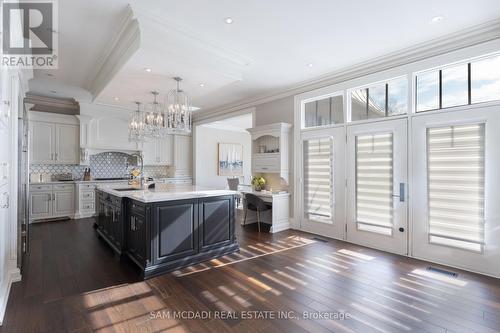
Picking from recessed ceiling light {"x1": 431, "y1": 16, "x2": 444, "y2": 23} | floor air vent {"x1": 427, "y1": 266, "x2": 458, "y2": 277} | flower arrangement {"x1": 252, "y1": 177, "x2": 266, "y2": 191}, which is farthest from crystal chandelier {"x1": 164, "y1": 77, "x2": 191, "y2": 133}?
→ floor air vent {"x1": 427, "y1": 266, "x2": 458, "y2": 277}

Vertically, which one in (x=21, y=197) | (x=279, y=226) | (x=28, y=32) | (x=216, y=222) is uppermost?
(x=28, y=32)

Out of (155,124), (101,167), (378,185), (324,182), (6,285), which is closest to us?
(6,285)

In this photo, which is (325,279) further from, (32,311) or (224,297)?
(32,311)

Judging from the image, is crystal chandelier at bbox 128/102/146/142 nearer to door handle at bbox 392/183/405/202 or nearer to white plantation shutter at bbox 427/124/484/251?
door handle at bbox 392/183/405/202

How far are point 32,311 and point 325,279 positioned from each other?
297cm

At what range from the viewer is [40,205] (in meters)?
5.84

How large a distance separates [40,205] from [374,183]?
7114 mm

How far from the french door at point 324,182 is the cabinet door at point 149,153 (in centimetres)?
466

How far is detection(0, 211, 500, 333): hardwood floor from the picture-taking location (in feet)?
7.06

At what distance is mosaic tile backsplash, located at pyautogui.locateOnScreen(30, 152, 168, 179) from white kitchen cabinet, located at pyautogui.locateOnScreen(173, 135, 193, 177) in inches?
35.7

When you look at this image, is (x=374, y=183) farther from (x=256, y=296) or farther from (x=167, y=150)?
(x=167, y=150)

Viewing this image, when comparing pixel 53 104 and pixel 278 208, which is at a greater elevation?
pixel 53 104

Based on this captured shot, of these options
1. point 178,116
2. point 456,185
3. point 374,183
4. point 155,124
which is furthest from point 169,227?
point 456,185

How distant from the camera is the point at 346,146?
448 cm
